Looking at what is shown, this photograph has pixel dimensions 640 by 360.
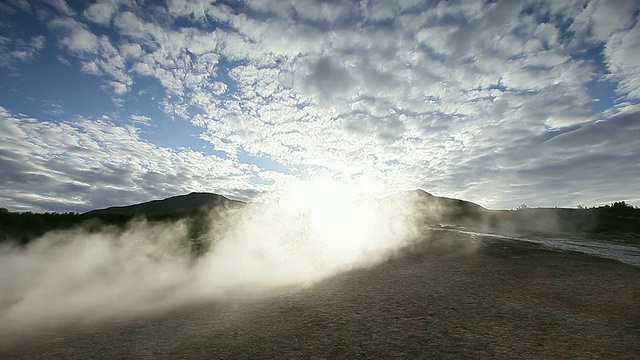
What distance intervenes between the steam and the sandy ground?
173 cm

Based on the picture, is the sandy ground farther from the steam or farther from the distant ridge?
the distant ridge

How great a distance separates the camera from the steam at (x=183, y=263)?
10453 millimetres

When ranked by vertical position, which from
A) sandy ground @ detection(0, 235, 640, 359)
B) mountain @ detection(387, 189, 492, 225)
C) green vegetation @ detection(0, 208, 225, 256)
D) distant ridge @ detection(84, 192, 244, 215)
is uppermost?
distant ridge @ detection(84, 192, 244, 215)

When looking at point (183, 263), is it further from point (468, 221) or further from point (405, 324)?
point (468, 221)

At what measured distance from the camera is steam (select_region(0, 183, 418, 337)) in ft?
34.3

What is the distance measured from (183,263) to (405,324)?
12.6 meters

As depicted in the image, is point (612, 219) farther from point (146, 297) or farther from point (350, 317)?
point (146, 297)

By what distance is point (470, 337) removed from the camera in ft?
21.8

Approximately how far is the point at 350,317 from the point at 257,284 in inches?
224

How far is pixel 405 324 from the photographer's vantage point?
296 inches

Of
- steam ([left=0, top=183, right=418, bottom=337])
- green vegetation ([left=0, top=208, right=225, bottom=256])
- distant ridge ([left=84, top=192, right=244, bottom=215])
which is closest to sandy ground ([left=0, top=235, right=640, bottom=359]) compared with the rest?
steam ([left=0, top=183, right=418, bottom=337])

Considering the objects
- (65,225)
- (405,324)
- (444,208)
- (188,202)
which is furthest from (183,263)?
(188,202)

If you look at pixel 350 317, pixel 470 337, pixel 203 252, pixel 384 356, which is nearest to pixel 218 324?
pixel 350 317

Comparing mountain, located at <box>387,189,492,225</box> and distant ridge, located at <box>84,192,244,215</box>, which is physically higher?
distant ridge, located at <box>84,192,244,215</box>
